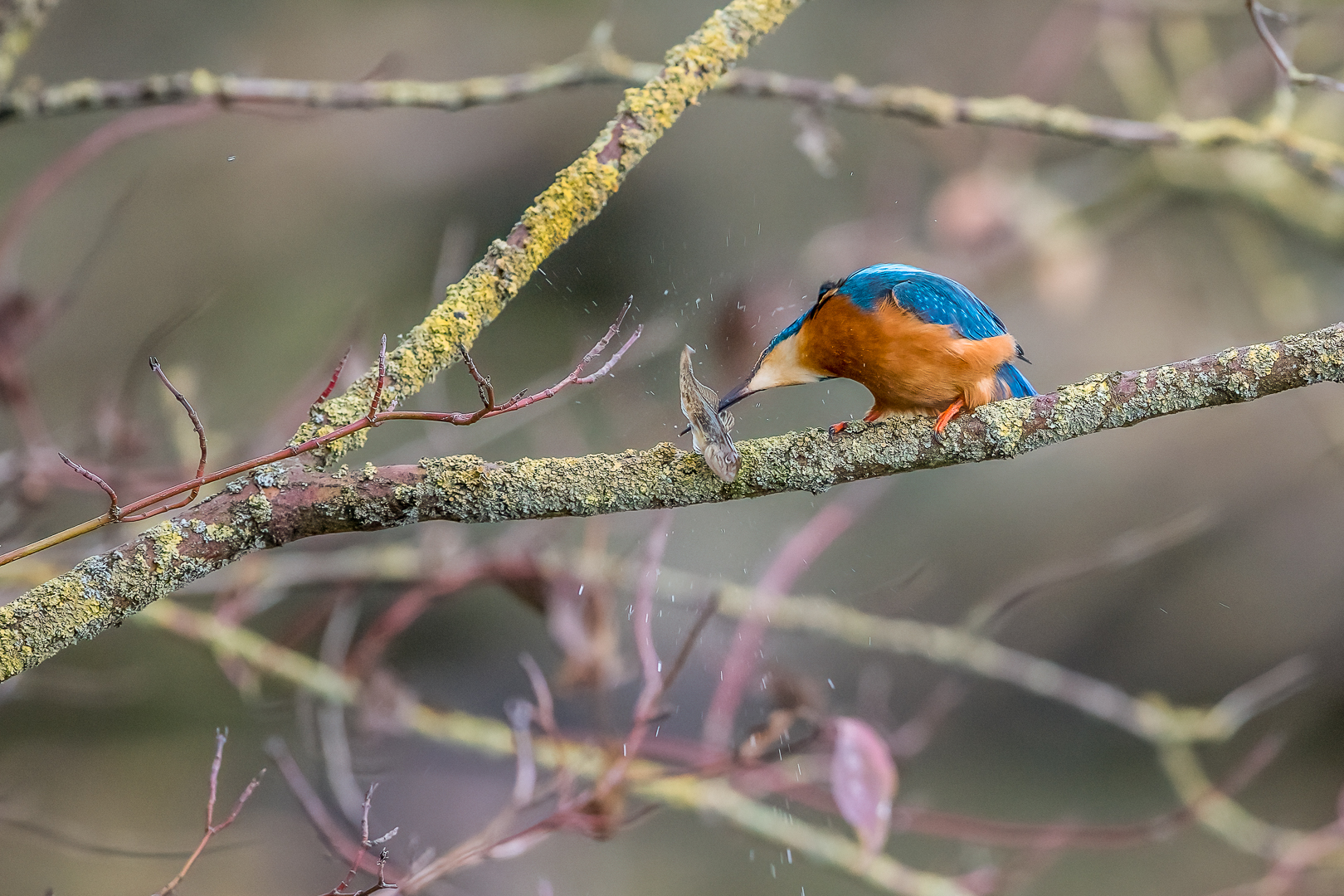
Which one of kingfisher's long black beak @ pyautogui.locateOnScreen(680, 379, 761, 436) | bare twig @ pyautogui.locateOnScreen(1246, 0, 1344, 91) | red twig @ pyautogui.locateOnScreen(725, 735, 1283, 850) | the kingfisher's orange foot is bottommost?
red twig @ pyautogui.locateOnScreen(725, 735, 1283, 850)

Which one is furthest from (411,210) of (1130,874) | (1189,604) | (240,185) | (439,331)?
(1130,874)

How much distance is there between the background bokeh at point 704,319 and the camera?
199cm

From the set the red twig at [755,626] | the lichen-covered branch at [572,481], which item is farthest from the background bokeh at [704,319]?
the lichen-covered branch at [572,481]

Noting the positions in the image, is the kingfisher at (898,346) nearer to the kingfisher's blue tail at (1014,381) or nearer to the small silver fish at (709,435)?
the kingfisher's blue tail at (1014,381)

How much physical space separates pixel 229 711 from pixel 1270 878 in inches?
78.9

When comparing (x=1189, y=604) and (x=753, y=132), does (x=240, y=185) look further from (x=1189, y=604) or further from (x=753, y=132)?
(x=1189, y=604)

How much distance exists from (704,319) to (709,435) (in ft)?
3.91

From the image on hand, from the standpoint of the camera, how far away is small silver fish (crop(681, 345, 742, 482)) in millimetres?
652

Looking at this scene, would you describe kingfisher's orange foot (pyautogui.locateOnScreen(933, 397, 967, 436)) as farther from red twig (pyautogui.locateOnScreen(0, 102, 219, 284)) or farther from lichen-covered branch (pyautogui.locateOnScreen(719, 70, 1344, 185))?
red twig (pyautogui.locateOnScreen(0, 102, 219, 284))

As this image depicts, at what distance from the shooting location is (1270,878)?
5.70 ft

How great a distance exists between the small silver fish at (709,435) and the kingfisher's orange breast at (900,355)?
28 cm

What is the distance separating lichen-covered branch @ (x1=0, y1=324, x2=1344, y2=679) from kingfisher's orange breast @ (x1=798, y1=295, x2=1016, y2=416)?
0.48ft

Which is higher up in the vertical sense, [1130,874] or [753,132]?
[753,132]

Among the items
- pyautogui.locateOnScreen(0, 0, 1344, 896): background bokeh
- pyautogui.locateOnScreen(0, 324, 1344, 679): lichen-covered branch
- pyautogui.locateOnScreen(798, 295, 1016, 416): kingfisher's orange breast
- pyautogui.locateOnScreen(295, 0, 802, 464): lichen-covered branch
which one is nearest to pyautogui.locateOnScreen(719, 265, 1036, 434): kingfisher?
pyautogui.locateOnScreen(798, 295, 1016, 416): kingfisher's orange breast
